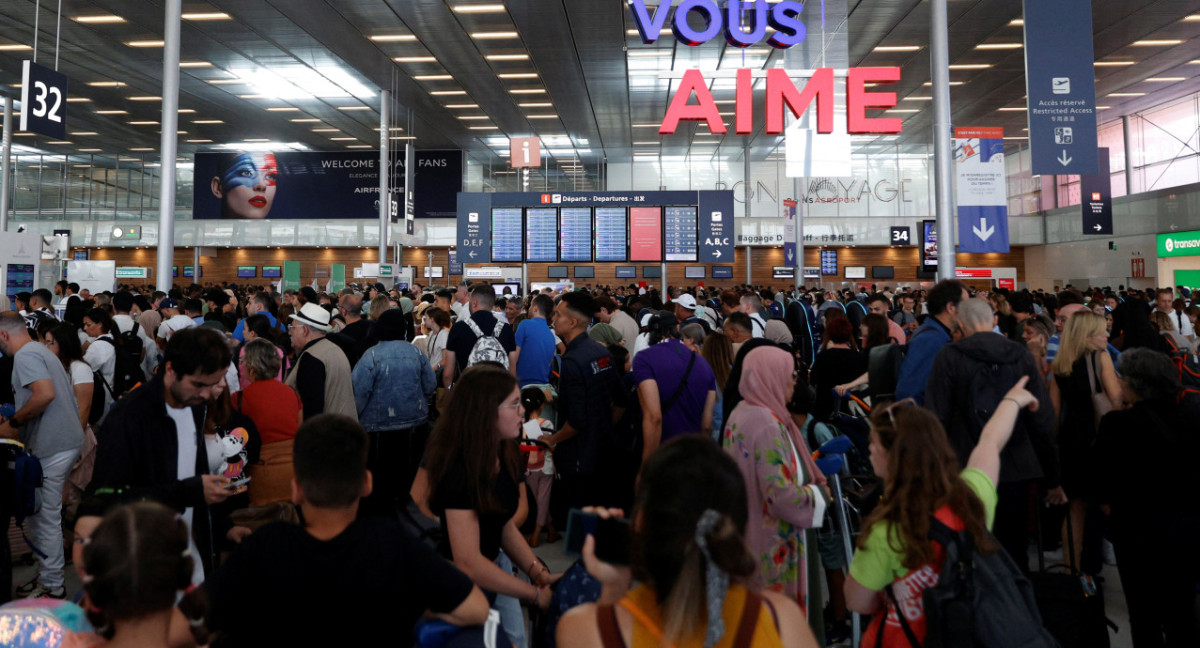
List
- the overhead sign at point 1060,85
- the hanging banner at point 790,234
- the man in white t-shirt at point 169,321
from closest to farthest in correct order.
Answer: the man in white t-shirt at point 169,321 → the overhead sign at point 1060,85 → the hanging banner at point 790,234

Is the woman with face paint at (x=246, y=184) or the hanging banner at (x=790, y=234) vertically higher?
the woman with face paint at (x=246, y=184)

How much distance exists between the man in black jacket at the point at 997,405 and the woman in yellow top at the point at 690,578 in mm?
2425

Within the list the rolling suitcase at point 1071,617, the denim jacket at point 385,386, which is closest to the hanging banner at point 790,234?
the denim jacket at point 385,386

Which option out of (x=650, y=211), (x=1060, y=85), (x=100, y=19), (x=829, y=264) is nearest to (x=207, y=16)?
(x=100, y=19)

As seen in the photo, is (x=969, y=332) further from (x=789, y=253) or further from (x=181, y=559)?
(x=789, y=253)

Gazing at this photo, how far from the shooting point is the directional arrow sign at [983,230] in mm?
9719

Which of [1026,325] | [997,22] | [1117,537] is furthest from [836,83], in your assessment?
[1117,537]

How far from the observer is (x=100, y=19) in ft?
46.2

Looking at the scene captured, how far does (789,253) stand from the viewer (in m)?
19.5

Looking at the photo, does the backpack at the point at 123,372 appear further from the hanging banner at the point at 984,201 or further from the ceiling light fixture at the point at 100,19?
the ceiling light fixture at the point at 100,19

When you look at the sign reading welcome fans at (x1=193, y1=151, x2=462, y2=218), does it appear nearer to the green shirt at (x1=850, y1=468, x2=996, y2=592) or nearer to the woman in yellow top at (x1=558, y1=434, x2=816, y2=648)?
the green shirt at (x1=850, y1=468, x2=996, y2=592)

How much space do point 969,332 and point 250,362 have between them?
12.3ft

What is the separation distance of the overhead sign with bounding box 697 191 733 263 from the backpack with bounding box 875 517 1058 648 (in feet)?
35.6

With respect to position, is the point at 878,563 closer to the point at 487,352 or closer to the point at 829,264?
the point at 487,352
